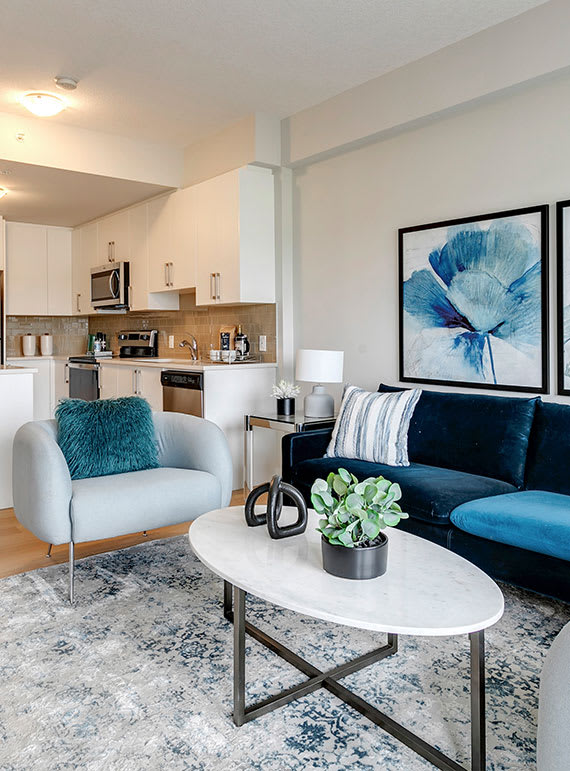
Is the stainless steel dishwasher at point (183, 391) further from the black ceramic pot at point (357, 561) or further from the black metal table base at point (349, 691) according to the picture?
the black ceramic pot at point (357, 561)

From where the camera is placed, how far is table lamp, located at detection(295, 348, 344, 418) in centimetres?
401

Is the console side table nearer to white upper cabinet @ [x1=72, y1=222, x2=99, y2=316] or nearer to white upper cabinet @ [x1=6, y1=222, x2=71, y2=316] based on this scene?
white upper cabinet @ [x1=72, y1=222, x2=99, y2=316]

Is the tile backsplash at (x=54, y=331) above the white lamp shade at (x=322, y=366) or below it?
above

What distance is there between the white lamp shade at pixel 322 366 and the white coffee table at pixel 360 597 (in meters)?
1.78

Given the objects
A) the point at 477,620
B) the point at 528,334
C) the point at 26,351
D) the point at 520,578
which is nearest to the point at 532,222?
the point at 528,334

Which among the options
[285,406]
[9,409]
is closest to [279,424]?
[285,406]

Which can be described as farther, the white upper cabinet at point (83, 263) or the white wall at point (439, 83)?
the white upper cabinet at point (83, 263)

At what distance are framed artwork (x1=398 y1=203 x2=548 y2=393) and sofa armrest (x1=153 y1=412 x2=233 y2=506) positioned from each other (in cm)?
138

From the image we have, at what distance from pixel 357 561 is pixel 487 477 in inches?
62.2

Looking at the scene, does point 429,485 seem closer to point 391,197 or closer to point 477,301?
point 477,301

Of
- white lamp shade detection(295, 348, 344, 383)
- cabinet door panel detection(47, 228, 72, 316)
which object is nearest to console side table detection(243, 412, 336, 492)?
white lamp shade detection(295, 348, 344, 383)

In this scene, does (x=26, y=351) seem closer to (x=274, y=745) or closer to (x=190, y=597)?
(x=190, y=597)

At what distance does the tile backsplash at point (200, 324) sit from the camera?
199 inches

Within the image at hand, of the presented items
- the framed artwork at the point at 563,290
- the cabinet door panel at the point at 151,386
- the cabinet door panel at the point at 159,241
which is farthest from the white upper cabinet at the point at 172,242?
the framed artwork at the point at 563,290
